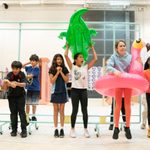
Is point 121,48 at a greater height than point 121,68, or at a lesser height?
greater

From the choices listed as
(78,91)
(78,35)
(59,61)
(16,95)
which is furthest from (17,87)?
(78,35)

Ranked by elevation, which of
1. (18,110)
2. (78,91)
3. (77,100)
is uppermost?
(78,91)

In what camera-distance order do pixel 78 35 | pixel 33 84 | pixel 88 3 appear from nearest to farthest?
pixel 78 35, pixel 33 84, pixel 88 3

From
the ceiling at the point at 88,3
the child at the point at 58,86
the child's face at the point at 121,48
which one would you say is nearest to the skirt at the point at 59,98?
the child at the point at 58,86

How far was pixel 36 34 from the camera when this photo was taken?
10.8 m

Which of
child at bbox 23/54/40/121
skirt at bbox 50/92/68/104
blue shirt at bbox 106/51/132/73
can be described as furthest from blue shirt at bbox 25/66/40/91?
blue shirt at bbox 106/51/132/73

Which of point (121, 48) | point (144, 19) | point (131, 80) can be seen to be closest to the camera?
point (131, 80)

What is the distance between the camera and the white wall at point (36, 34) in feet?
35.6

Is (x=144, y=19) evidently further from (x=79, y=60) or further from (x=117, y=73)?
(x=117, y=73)

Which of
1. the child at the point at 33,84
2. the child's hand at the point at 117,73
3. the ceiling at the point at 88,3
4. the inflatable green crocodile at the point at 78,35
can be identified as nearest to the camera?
the child's hand at the point at 117,73

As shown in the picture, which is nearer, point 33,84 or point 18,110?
point 18,110

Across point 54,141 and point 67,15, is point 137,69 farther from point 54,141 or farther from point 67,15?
point 67,15

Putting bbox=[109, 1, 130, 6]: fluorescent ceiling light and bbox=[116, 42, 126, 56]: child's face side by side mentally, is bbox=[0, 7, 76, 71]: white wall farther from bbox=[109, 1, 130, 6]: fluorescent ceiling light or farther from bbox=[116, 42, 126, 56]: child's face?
bbox=[116, 42, 126, 56]: child's face

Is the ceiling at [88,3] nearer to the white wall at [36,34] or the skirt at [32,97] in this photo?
the white wall at [36,34]
